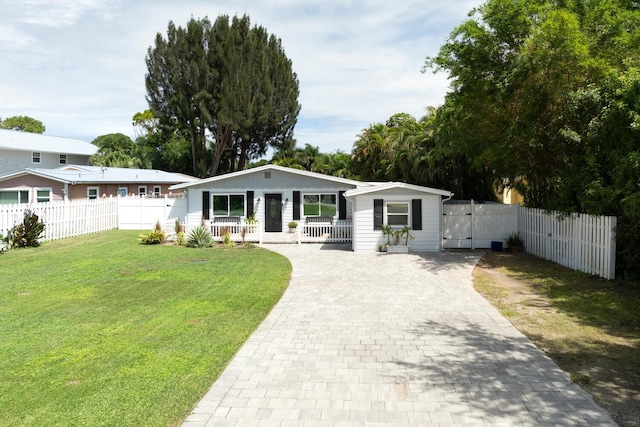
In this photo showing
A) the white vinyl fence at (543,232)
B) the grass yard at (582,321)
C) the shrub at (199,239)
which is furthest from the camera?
the shrub at (199,239)

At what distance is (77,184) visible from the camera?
91.4 ft

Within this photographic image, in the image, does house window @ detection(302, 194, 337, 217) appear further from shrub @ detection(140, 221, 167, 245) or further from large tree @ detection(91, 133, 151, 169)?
large tree @ detection(91, 133, 151, 169)

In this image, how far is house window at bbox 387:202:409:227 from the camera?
16.2 metres

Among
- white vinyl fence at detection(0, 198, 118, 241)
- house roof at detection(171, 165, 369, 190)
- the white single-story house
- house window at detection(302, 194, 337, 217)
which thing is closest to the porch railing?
the white single-story house

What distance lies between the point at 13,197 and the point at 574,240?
98.7 feet

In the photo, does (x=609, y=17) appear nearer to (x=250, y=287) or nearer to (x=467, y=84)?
(x=467, y=84)

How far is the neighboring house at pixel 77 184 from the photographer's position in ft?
86.8

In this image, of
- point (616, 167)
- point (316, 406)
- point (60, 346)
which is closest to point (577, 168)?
point (616, 167)

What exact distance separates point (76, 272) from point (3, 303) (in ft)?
10.1

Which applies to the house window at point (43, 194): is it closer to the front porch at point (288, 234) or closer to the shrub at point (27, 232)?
the shrub at point (27, 232)

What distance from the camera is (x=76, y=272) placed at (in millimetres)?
10875

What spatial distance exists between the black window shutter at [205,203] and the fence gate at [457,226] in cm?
1098

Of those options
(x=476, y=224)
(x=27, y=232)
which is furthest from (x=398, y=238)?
(x=27, y=232)

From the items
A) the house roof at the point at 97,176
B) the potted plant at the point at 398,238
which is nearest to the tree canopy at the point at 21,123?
the house roof at the point at 97,176
